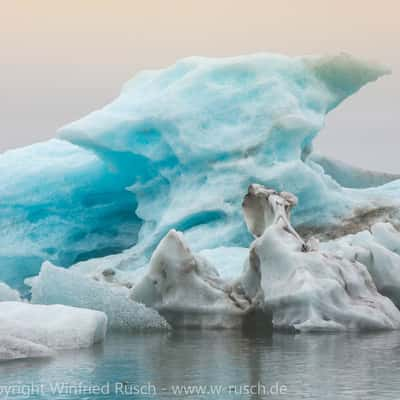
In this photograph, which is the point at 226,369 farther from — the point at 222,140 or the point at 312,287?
the point at 222,140

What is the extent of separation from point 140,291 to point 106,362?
2892 millimetres

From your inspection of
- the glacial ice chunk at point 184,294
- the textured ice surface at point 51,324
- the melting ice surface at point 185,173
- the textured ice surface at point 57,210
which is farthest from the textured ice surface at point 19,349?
the textured ice surface at point 57,210

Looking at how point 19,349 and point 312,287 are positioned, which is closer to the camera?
point 19,349

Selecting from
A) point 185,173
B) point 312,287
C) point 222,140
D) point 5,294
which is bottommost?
point 312,287

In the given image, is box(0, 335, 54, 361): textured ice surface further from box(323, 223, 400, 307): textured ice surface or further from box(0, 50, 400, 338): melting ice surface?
box(0, 50, 400, 338): melting ice surface

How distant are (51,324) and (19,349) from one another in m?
0.64

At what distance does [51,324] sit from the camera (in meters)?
7.79

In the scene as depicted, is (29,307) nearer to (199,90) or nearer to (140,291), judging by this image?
(140,291)

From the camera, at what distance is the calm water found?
18.6 feet

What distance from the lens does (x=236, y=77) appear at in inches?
567

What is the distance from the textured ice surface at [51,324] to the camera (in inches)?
301

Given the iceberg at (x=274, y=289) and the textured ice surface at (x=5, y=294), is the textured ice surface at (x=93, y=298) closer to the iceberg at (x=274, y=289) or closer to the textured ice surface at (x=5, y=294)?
the iceberg at (x=274, y=289)

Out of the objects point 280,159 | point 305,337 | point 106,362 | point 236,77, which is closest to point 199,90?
Result: point 236,77

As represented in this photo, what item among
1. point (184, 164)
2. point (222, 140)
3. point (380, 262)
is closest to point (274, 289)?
point (380, 262)
